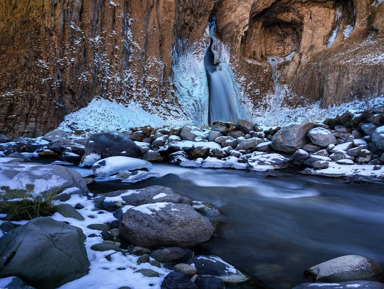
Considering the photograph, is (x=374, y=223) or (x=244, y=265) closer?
(x=244, y=265)

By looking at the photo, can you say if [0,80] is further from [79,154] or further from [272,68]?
[272,68]

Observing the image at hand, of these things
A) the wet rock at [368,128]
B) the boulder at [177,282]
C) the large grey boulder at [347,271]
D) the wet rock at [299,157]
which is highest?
the wet rock at [368,128]

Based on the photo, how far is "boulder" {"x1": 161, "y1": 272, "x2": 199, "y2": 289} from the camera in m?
2.37

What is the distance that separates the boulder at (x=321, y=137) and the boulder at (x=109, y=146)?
253 inches

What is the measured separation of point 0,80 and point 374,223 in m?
16.8

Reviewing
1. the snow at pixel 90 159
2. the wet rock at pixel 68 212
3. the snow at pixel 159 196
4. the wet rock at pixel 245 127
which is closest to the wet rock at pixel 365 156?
the wet rock at pixel 245 127

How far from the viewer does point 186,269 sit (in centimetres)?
269

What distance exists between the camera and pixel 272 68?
29031 mm

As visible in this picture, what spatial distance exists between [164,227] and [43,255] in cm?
137

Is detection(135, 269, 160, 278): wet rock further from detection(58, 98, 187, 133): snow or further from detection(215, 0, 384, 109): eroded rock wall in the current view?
detection(215, 0, 384, 109): eroded rock wall

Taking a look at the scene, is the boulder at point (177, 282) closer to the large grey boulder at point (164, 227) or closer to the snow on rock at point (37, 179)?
the large grey boulder at point (164, 227)

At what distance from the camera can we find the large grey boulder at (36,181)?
4000 mm

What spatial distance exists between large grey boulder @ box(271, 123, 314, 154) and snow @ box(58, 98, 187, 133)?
8.88m

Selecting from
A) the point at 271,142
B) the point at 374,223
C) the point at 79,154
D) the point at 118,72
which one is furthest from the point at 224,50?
the point at 374,223
